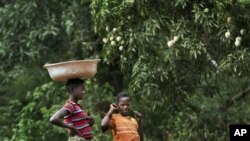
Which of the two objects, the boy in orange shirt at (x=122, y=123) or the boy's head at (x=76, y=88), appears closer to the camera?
the boy's head at (x=76, y=88)

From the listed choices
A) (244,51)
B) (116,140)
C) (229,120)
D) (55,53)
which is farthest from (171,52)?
(55,53)

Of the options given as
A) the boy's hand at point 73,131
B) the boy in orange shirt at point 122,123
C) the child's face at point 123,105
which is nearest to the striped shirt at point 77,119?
the boy's hand at point 73,131

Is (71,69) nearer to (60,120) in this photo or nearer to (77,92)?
(77,92)

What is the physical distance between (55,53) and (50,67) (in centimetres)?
509

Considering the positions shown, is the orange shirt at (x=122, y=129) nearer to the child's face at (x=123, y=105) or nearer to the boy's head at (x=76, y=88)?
the child's face at (x=123, y=105)

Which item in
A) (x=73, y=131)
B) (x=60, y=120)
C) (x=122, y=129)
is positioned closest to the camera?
(x=60, y=120)

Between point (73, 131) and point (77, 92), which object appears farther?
point (77, 92)

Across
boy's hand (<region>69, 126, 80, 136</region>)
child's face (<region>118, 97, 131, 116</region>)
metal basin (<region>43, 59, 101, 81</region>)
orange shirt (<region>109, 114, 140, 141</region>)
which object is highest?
metal basin (<region>43, 59, 101, 81</region>)

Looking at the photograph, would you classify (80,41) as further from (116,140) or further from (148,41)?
(116,140)

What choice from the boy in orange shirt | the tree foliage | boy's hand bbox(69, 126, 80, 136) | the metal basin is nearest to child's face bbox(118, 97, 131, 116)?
the boy in orange shirt

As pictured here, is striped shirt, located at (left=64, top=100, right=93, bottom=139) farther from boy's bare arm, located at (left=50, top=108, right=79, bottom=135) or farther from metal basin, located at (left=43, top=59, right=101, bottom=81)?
metal basin, located at (left=43, top=59, right=101, bottom=81)

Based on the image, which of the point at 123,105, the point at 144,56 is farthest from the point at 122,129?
the point at 144,56

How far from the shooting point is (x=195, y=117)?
1065cm

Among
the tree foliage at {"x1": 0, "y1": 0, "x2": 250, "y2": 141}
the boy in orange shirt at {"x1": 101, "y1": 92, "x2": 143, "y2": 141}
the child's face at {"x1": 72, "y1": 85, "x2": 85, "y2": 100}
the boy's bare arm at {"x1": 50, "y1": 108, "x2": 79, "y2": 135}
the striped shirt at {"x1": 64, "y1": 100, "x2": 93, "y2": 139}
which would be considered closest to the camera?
the boy's bare arm at {"x1": 50, "y1": 108, "x2": 79, "y2": 135}
